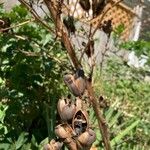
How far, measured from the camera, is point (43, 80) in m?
3.46

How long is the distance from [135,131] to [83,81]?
2.15 meters

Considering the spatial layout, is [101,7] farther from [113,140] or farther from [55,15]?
[113,140]

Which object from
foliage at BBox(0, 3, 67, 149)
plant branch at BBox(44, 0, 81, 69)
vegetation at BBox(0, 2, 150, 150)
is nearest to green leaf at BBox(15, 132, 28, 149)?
vegetation at BBox(0, 2, 150, 150)

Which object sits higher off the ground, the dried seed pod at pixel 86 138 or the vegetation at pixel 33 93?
the vegetation at pixel 33 93

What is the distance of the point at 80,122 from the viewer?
1386 mm

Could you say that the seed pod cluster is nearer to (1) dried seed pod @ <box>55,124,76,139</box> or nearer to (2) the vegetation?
(1) dried seed pod @ <box>55,124,76,139</box>

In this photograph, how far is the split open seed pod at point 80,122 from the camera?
1.39 metres

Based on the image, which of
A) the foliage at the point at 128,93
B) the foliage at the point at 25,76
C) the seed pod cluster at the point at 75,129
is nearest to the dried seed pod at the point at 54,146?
the seed pod cluster at the point at 75,129

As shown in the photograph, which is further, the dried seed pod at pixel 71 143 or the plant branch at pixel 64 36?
the plant branch at pixel 64 36

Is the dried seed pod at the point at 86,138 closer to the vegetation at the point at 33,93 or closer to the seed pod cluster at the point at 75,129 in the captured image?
the seed pod cluster at the point at 75,129

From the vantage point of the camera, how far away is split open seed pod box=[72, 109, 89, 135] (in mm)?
1387

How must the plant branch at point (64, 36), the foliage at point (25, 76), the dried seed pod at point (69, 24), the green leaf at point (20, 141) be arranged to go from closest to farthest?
1. the plant branch at point (64, 36)
2. the dried seed pod at point (69, 24)
3. the green leaf at point (20, 141)
4. the foliage at point (25, 76)

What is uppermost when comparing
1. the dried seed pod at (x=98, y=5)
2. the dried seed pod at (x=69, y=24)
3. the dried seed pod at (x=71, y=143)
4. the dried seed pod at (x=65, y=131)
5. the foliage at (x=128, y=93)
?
the foliage at (x=128, y=93)

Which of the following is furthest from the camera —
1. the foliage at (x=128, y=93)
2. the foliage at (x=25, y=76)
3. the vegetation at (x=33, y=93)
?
the foliage at (x=128, y=93)
